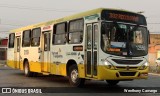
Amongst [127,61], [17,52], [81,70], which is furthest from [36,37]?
[127,61]

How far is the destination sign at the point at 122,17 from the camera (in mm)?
14438

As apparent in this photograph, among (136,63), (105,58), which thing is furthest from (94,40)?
(136,63)

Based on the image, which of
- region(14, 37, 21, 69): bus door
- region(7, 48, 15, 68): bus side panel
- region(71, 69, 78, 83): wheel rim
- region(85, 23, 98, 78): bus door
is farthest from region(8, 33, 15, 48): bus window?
region(85, 23, 98, 78): bus door

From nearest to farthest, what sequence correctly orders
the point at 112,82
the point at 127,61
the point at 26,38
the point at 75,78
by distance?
the point at 127,61
the point at 75,78
the point at 112,82
the point at 26,38

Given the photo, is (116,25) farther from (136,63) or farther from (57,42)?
(57,42)

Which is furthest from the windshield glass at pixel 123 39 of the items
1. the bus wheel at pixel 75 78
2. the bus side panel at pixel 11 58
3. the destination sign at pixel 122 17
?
the bus side panel at pixel 11 58

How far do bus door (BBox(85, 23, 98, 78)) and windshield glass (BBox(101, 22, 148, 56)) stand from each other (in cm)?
42

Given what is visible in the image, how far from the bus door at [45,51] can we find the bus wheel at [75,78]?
2722 millimetres

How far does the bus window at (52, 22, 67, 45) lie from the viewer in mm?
17222

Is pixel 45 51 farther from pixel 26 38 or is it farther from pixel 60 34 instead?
pixel 26 38

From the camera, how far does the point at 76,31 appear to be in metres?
16.0

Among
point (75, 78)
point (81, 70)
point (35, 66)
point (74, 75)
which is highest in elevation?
point (81, 70)

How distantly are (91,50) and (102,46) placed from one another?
27.1 inches

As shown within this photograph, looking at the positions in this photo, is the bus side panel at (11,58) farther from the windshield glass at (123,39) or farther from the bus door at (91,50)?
the windshield glass at (123,39)
